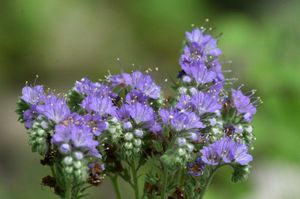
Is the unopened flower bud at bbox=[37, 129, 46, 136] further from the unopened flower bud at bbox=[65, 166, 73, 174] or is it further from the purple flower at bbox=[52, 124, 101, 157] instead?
the unopened flower bud at bbox=[65, 166, 73, 174]

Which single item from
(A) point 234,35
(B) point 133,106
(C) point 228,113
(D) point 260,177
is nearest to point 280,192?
(D) point 260,177

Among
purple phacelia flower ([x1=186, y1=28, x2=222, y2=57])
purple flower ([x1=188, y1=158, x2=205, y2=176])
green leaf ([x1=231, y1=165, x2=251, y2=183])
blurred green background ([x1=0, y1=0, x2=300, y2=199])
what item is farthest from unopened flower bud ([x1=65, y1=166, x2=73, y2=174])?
blurred green background ([x1=0, y1=0, x2=300, y2=199])

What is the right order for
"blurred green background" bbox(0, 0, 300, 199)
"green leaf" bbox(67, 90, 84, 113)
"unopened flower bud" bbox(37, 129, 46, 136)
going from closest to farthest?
"unopened flower bud" bbox(37, 129, 46, 136)
"green leaf" bbox(67, 90, 84, 113)
"blurred green background" bbox(0, 0, 300, 199)

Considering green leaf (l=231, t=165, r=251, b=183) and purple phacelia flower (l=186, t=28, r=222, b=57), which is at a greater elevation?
purple phacelia flower (l=186, t=28, r=222, b=57)

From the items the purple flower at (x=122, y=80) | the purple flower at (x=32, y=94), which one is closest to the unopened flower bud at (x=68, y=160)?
the purple flower at (x=32, y=94)

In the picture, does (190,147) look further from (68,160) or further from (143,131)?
(68,160)

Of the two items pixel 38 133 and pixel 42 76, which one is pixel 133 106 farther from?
pixel 42 76
